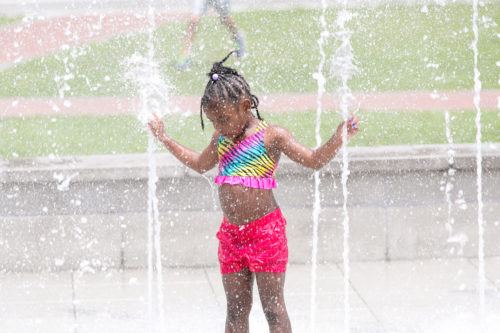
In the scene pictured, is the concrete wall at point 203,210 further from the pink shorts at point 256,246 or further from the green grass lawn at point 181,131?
the pink shorts at point 256,246

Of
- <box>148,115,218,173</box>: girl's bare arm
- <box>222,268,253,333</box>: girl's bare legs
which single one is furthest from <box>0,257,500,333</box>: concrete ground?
<box>148,115,218,173</box>: girl's bare arm

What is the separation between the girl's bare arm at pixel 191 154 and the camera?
4.87 m

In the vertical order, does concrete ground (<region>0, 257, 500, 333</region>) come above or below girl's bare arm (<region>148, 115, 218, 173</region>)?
below

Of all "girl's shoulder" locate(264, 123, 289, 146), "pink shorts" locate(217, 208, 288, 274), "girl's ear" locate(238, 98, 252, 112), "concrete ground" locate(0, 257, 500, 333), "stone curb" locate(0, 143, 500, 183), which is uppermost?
"girl's ear" locate(238, 98, 252, 112)

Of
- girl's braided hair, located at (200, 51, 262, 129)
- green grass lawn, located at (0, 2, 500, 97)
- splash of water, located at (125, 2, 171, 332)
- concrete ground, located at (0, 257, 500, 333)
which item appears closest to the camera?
girl's braided hair, located at (200, 51, 262, 129)

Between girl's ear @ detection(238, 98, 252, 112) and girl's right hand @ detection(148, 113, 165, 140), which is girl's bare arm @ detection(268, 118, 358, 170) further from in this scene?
girl's right hand @ detection(148, 113, 165, 140)

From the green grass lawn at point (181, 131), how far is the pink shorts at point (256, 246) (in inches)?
101

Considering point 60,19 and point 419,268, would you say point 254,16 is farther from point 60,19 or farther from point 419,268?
point 419,268

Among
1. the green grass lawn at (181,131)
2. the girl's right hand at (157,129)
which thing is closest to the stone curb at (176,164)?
the green grass lawn at (181,131)

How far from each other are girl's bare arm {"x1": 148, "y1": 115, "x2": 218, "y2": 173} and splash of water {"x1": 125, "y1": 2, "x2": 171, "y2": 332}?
580mm

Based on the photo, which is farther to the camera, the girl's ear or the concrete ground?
the concrete ground

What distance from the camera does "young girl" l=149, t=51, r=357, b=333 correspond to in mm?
4664

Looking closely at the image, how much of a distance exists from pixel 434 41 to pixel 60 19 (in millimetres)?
4108

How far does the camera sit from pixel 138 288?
20.3 ft
